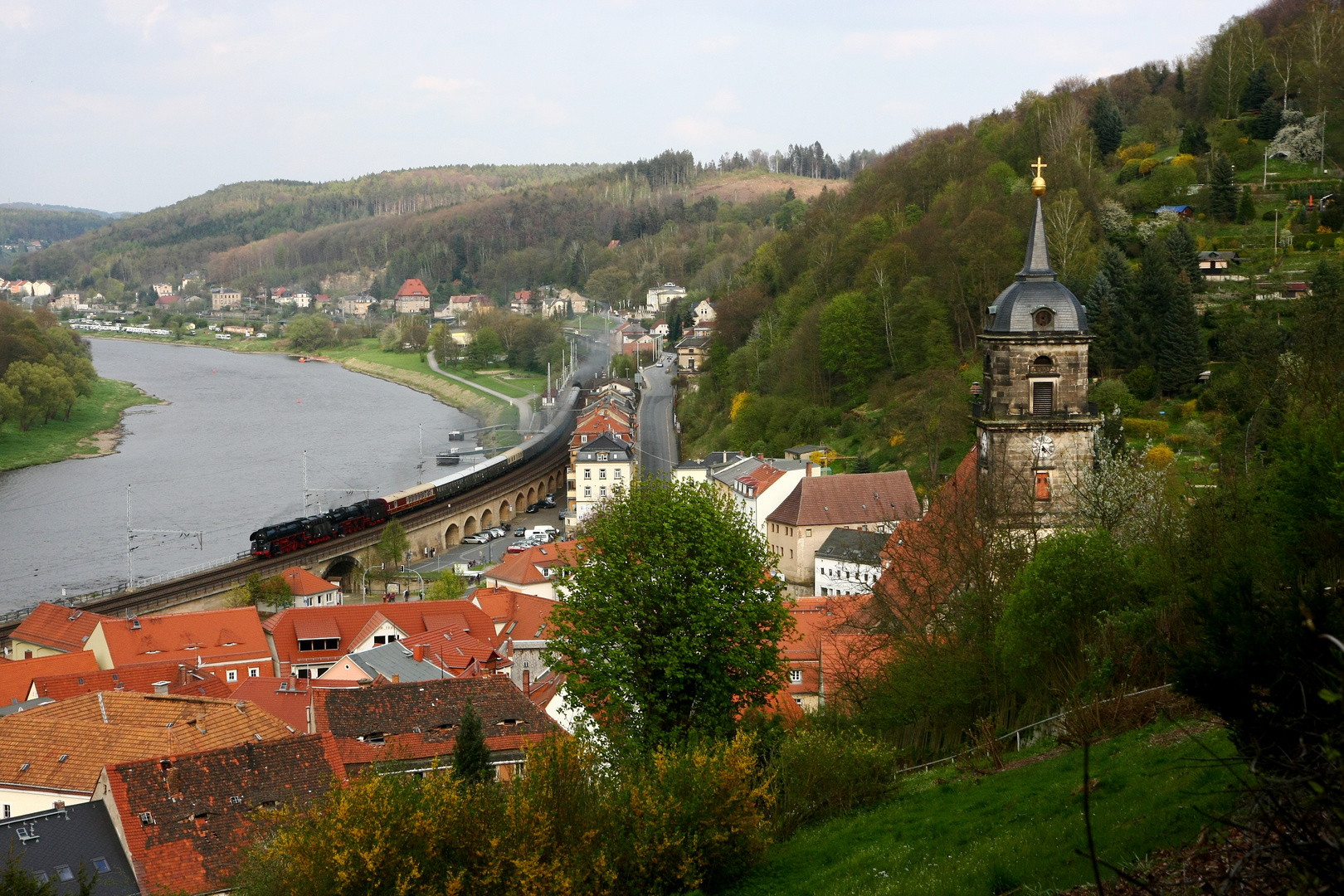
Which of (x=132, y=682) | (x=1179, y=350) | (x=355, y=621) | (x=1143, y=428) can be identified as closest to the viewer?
(x=132, y=682)

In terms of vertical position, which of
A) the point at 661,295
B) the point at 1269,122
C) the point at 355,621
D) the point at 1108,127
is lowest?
the point at 355,621

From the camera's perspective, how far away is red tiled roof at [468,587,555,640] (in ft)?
108

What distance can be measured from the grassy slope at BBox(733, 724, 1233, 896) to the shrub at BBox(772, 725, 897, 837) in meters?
0.31

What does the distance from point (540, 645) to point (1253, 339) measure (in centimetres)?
2186

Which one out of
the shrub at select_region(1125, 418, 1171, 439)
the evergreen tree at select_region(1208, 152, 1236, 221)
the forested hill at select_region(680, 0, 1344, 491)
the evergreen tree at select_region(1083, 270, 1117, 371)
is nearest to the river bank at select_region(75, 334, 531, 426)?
the forested hill at select_region(680, 0, 1344, 491)

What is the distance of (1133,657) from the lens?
13.0 meters

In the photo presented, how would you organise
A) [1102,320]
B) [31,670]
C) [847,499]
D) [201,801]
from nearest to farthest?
[201,801], [31,670], [1102,320], [847,499]

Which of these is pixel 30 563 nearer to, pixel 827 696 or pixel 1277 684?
pixel 827 696

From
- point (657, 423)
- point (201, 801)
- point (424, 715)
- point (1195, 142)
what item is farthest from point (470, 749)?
point (657, 423)

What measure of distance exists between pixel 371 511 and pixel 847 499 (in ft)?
64.4

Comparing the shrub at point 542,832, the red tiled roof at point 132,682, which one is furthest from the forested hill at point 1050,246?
the shrub at point 542,832

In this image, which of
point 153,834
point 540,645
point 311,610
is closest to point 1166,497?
point 153,834

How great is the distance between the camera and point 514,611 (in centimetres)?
3506

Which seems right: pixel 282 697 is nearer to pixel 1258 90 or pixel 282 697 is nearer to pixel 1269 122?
pixel 1269 122
